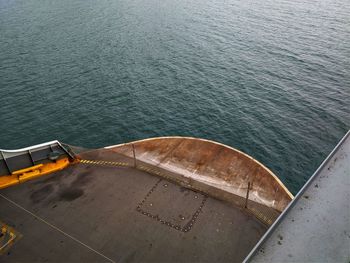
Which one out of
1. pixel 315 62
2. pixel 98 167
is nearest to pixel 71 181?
pixel 98 167

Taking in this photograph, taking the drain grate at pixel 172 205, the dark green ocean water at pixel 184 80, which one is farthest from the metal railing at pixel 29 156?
the dark green ocean water at pixel 184 80

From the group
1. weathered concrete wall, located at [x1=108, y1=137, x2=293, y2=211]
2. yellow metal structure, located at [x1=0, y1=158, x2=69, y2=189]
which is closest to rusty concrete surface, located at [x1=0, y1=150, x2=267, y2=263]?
yellow metal structure, located at [x1=0, y1=158, x2=69, y2=189]

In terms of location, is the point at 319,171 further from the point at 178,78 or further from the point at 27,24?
the point at 27,24

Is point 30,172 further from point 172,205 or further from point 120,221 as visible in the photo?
point 172,205

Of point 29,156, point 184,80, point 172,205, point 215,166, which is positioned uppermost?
point 29,156

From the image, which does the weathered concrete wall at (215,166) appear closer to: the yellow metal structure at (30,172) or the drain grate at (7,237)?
the yellow metal structure at (30,172)

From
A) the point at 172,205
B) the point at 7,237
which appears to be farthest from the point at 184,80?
the point at 7,237
